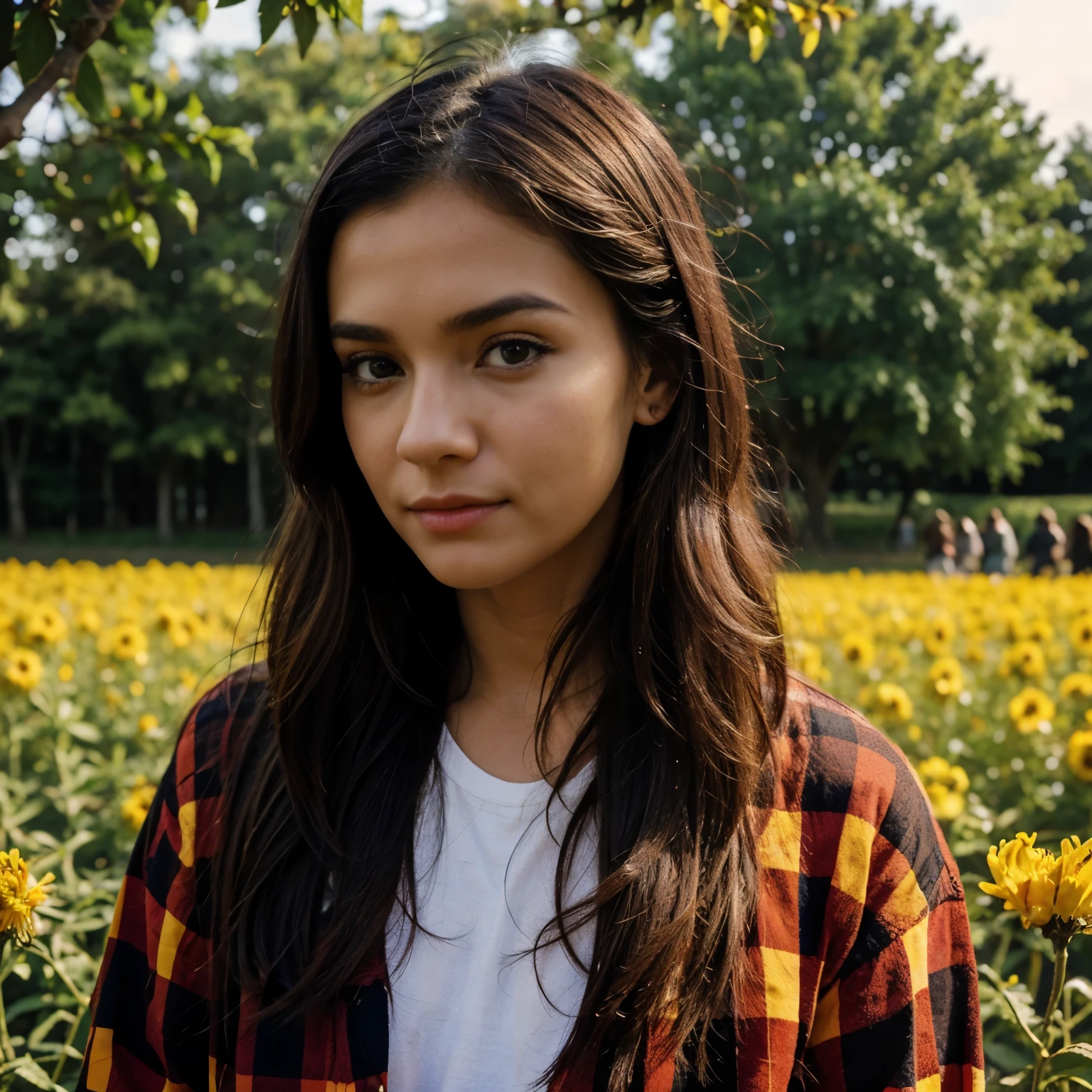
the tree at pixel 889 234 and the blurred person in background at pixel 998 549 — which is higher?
the tree at pixel 889 234

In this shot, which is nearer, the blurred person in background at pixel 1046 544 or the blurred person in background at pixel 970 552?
the blurred person in background at pixel 1046 544

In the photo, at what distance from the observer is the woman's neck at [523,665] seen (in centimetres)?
140

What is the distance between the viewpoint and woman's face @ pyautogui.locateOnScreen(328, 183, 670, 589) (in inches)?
46.4

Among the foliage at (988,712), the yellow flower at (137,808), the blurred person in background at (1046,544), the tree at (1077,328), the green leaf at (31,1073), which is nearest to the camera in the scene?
the green leaf at (31,1073)

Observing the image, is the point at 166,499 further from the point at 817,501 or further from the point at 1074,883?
the point at 1074,883

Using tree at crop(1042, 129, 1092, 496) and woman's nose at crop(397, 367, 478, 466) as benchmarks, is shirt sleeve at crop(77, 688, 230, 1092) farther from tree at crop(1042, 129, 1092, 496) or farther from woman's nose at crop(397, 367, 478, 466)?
tree at crop(1042, 129, 1092, 496)

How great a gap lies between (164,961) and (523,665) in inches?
23.8

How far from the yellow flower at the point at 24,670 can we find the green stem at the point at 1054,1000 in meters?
3.08

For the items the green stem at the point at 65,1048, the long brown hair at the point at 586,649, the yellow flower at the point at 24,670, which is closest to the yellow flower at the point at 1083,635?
the long brown hair at the point at 586,649

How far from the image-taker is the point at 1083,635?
427cm

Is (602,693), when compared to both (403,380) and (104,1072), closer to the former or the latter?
(403,380)

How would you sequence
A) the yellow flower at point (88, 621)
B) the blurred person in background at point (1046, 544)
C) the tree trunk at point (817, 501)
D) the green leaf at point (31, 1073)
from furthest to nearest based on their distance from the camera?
the tree trunk at point (817, 501), the blurred person in background at point (1046, 544), the yellow flower at point (88, 621), the green leaf at point (31, 1073)

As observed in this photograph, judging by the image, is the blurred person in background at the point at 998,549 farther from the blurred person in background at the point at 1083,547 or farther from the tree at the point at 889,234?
the tree at the point at 889,234

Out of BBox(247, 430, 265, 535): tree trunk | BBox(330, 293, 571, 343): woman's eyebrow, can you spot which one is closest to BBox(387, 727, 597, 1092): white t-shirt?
BBox(330, 293, 571, 343): woman's eyebrow
